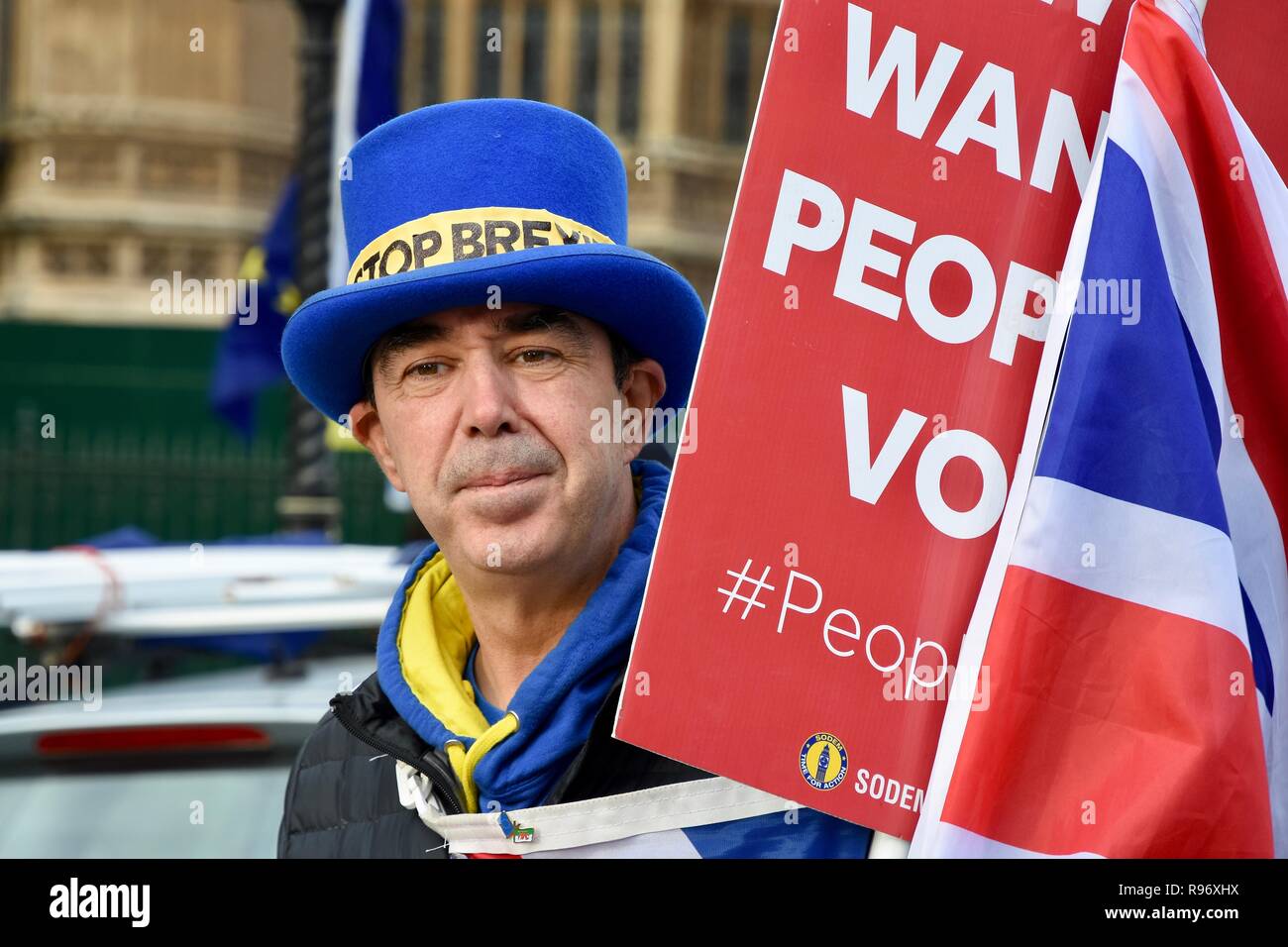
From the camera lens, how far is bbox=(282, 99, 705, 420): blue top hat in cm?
218

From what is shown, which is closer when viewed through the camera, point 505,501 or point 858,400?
point 858,400

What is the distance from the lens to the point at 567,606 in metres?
2.34

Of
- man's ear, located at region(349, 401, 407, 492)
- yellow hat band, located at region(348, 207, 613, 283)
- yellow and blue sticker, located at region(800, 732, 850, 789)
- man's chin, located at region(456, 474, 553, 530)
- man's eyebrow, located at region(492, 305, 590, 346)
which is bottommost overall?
yellow and blue sticker, located at region(800, 732, 850, 789)

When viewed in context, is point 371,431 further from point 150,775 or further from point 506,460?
point 150,775

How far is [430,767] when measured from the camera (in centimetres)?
225

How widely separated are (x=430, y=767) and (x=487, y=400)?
49cm

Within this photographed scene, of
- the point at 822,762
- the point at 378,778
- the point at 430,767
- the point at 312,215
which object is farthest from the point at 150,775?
the point at 312,215

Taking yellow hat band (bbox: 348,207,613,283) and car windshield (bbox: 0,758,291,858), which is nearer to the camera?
yellow hat band (bbox: 348,207,613,283)

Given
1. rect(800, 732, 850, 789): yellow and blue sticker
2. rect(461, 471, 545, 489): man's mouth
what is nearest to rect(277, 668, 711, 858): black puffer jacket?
rect(800, 732, 850, 789): yellow and blue sticker

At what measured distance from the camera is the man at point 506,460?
2.14 metres

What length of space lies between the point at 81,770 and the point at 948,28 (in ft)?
8.00

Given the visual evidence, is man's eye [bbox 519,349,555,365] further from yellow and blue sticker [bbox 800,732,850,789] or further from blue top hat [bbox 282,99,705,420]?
yellow and blue sticker [bbox 800,732,850,789]

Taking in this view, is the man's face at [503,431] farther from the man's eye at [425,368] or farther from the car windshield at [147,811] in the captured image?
the car windshield at [147,811]
